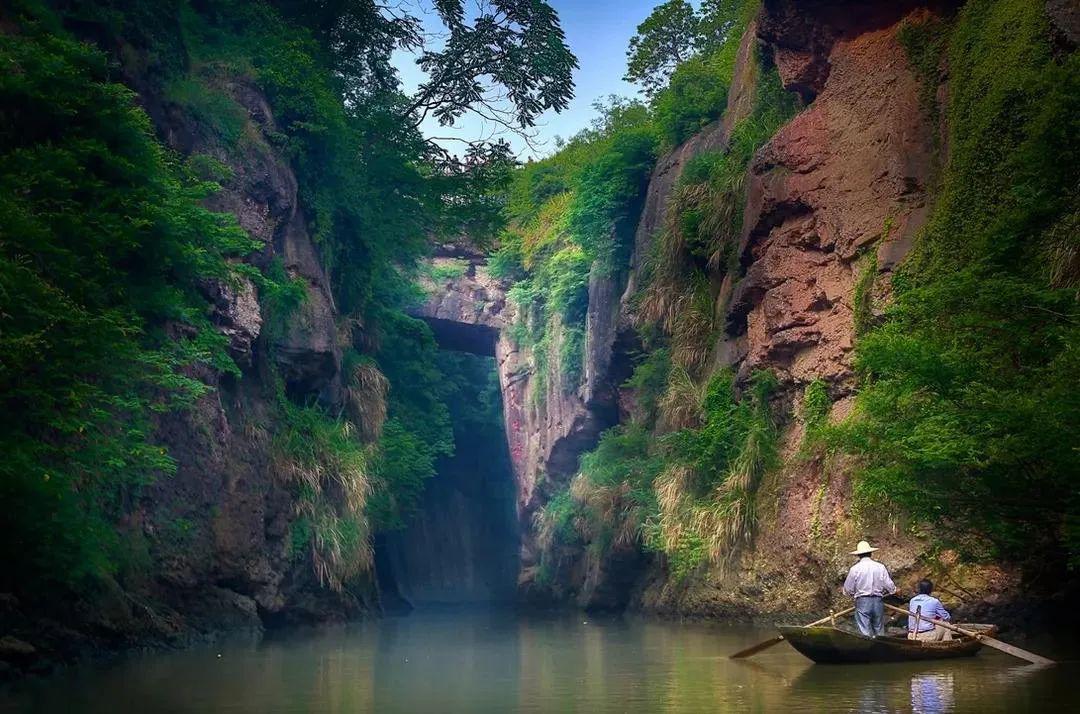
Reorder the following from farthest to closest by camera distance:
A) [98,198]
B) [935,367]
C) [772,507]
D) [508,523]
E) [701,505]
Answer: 1. [508,523]
2. [701,505]
3. [772,507]
4. [98,198]
5. [935,367]

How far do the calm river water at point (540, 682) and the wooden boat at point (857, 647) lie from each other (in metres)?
0.17

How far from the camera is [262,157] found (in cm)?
2477

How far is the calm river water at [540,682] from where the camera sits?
32.0ft

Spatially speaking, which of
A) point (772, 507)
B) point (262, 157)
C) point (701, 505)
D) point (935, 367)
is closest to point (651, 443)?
point (701, 505)

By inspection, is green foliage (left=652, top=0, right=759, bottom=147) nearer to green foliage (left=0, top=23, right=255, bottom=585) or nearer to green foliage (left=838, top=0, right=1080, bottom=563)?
green foliage (left=838, top=0, right=1080, bottom=563)

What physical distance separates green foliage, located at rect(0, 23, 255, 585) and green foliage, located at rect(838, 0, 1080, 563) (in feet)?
32.1

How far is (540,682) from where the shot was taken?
12.2 m

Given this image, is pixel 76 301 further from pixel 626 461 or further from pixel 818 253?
pixel 626 461

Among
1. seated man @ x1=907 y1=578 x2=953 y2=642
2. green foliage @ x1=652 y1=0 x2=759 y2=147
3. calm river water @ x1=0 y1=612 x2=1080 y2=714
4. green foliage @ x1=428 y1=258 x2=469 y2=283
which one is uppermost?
green foliage @ x1=652 y1=0 x2=759 y2=147

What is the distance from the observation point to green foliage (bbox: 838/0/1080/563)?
41.5ft

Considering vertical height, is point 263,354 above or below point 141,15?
below

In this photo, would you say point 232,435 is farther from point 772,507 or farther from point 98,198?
point 772,507

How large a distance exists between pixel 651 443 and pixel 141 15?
14628 mm

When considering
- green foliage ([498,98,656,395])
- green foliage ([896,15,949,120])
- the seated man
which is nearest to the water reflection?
the seated man
